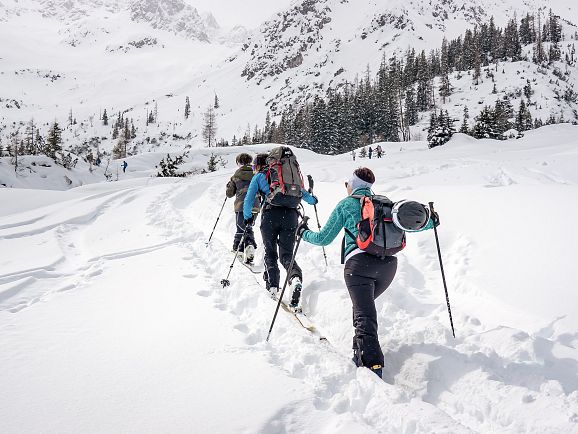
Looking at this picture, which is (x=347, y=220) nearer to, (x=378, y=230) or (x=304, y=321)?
(x=378, y=230)

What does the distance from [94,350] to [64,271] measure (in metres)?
3.68

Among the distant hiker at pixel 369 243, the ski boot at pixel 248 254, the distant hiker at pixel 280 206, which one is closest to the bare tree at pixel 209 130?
the ski boot at pixel 248 254

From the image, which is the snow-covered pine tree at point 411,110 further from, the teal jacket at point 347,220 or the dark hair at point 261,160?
the teal jacket at point 347,220

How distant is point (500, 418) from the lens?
290 cm

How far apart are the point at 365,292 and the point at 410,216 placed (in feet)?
2.93

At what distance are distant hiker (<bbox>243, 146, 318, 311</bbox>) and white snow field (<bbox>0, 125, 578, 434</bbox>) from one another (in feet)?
1.50

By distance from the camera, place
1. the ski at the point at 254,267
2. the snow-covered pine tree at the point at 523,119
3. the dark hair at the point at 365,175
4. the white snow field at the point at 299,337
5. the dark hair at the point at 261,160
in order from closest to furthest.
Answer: the white snow field at the point at 299,337 → the dark hair at the point at 365,175 → the dark hair at the point at 261,160 → the ski at the point at 254,267 → the snow-covered pine tree at the point at 523,119

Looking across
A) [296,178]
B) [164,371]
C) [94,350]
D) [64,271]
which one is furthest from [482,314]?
[64,271]

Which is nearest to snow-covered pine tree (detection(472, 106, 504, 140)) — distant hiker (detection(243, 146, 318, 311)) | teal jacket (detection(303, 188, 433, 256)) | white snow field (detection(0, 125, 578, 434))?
white snow field (detection(0, 125, 578, 434))

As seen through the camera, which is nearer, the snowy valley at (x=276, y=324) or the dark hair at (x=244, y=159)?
the snowy valley at (x=276, y=324)

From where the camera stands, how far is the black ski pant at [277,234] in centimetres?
550

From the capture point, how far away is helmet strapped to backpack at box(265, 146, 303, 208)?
5352 millimetres

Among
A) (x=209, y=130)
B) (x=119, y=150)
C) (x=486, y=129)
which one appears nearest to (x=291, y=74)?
(x=209, y=130)

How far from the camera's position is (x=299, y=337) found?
4.06 meters
